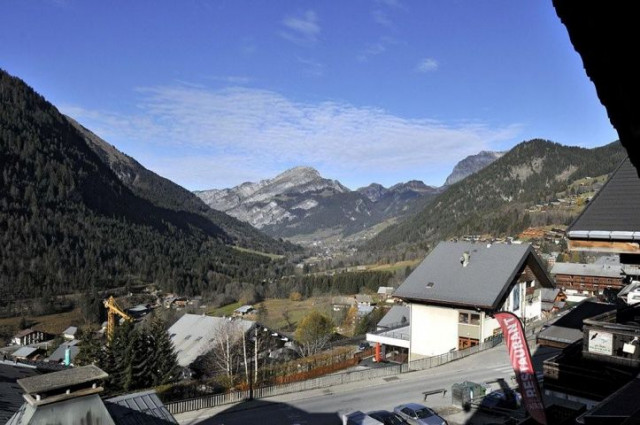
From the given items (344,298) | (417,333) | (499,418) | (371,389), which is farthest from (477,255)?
(344,298)

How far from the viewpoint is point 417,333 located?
109 feet

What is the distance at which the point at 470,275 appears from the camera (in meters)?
33.2

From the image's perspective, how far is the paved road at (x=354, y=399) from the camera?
20812 millimetres

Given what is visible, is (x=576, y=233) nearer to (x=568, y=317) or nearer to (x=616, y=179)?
(x=616, y=179)

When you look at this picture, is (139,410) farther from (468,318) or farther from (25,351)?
(25,351)

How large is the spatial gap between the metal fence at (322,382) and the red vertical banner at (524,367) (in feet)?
56.9

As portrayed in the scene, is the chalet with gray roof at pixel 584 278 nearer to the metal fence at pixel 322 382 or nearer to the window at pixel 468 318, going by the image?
the window at pixel 468 318

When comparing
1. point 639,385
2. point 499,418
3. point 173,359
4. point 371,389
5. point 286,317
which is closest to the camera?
point 639,385

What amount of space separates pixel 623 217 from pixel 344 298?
12413 cm

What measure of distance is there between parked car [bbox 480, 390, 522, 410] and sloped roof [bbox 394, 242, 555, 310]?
11082 mm

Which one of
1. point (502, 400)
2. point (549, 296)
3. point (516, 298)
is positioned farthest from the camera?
point (549, 296)

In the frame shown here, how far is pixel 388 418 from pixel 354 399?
517cm

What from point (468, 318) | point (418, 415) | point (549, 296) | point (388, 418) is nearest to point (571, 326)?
point (418, 415)

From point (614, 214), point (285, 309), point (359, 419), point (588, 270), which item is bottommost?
point (285, 309)
